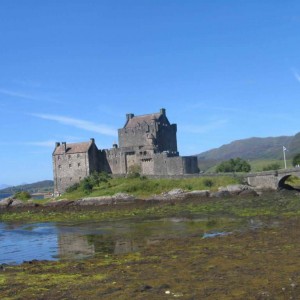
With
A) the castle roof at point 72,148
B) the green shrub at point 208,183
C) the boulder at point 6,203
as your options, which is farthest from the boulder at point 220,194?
the boulder at point 6,203

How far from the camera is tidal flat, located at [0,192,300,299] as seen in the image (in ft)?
46.5

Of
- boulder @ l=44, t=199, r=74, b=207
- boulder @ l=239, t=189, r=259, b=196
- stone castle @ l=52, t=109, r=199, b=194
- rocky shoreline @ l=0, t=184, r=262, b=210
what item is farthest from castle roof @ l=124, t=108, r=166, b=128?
boulder @ l=239, t=189, r=259, b=196

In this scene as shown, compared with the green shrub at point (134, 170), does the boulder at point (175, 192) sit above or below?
below

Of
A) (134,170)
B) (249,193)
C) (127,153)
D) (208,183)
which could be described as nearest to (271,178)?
(249,193)

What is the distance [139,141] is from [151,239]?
174ft

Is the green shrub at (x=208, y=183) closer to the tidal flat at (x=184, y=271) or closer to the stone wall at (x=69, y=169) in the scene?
the stone wall at (x=69, y=169)

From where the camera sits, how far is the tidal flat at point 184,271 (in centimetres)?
1416

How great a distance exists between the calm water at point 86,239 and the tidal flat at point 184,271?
4.44 ft

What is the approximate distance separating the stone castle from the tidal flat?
157 ft

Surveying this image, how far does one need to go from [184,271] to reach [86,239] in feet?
49.2

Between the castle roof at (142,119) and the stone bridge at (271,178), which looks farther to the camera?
the castle roof at (142,119)

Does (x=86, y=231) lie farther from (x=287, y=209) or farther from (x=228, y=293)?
(x=228, y=293)

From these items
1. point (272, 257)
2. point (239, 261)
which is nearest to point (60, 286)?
point (239, 261)

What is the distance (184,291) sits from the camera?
46.4ft
